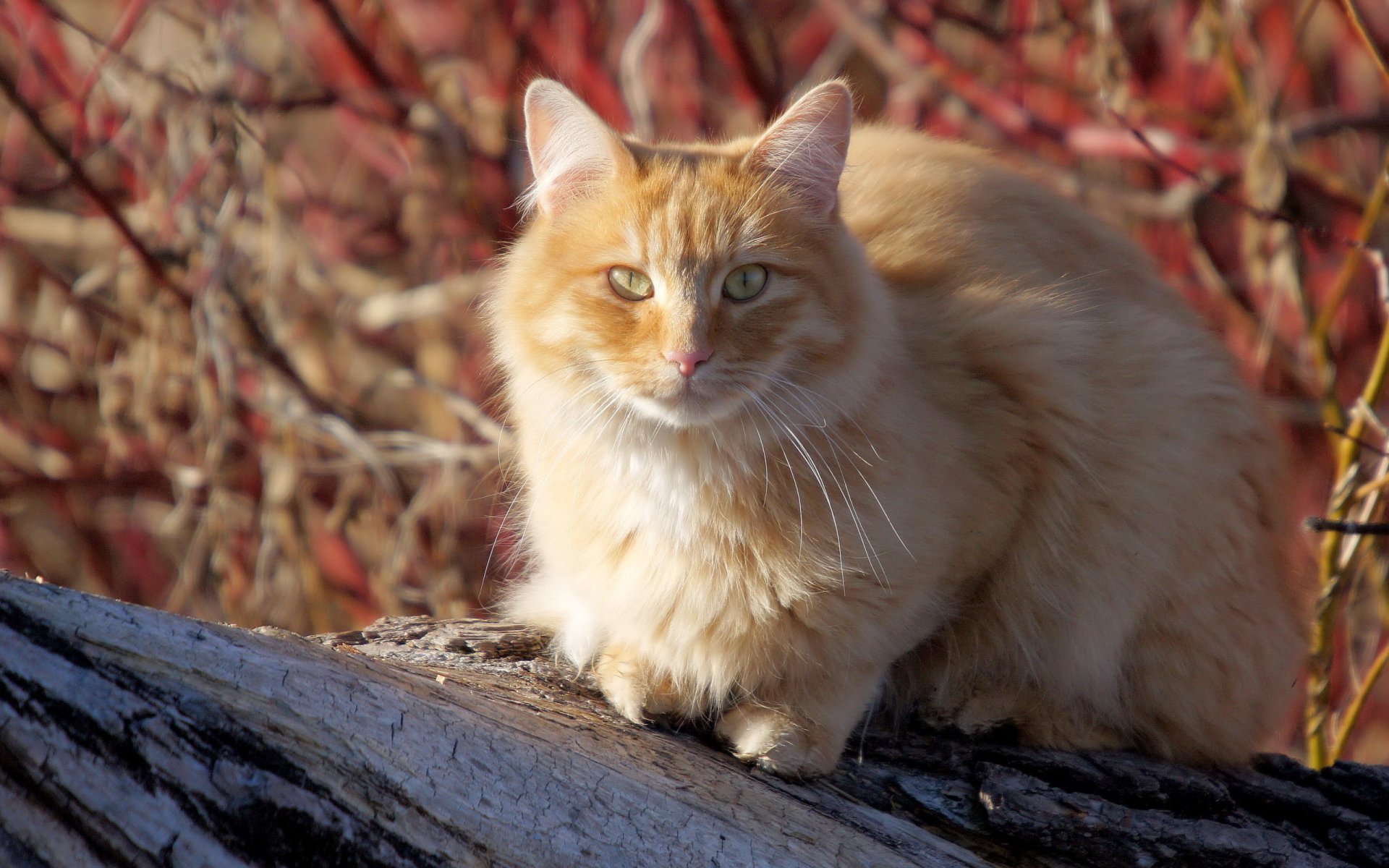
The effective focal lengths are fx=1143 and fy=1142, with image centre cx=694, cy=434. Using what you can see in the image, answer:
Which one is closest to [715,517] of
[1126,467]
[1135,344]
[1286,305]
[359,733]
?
[359,733]

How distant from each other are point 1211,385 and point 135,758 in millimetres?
2123

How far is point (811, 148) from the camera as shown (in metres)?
2.08

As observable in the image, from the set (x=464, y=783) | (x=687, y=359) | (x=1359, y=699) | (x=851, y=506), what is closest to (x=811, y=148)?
(x=687, y=359)

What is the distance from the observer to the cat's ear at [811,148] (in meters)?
2.07

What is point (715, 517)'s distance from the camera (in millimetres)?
2023

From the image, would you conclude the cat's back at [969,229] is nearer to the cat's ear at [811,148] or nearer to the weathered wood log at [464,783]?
the cat's ear at [811,148]

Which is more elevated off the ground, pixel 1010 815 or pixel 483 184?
pixel 483 184

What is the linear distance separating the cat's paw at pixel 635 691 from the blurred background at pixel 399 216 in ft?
7.16

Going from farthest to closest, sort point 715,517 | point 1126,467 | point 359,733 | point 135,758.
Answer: point 1126,467 → point 715,517 → point 359,733 → point 135,758

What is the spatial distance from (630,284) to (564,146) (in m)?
0.32

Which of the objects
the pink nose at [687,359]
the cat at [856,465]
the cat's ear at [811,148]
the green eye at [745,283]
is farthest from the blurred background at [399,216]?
the pink nose at [687,359]

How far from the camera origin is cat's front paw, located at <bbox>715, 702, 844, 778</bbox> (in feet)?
6.66

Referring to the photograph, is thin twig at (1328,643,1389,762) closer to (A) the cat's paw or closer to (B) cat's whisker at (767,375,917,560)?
(B) cat's whisker at (767,375,917,560)

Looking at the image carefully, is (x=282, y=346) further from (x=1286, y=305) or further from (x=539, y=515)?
(x=1286, y=305)
